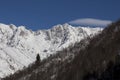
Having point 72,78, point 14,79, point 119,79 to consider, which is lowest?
point 119,79

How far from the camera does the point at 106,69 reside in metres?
59.2

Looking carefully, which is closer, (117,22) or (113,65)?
(113,65)

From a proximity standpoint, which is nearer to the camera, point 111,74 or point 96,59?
point 111,74

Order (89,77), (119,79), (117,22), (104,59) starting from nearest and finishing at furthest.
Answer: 1. (119,79)
2. (89,77)
3. (104,59)
4. (117,22)

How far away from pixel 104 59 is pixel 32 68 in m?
86.9

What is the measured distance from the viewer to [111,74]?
183 feet

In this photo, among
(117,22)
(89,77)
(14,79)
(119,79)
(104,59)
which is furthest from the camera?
(14,79)

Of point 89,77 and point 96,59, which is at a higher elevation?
point 96,59

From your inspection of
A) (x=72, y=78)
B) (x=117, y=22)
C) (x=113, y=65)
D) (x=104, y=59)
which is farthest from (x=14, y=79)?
(x=113, y=65)

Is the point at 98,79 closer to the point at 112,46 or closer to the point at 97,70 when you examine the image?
the point at 97,70

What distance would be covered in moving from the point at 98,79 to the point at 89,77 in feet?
11.3

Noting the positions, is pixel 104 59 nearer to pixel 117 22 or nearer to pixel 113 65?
pixel 113 65

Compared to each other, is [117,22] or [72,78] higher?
[117,22]

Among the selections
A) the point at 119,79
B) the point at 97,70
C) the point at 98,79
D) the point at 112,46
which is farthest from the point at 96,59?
the point at 119,79
